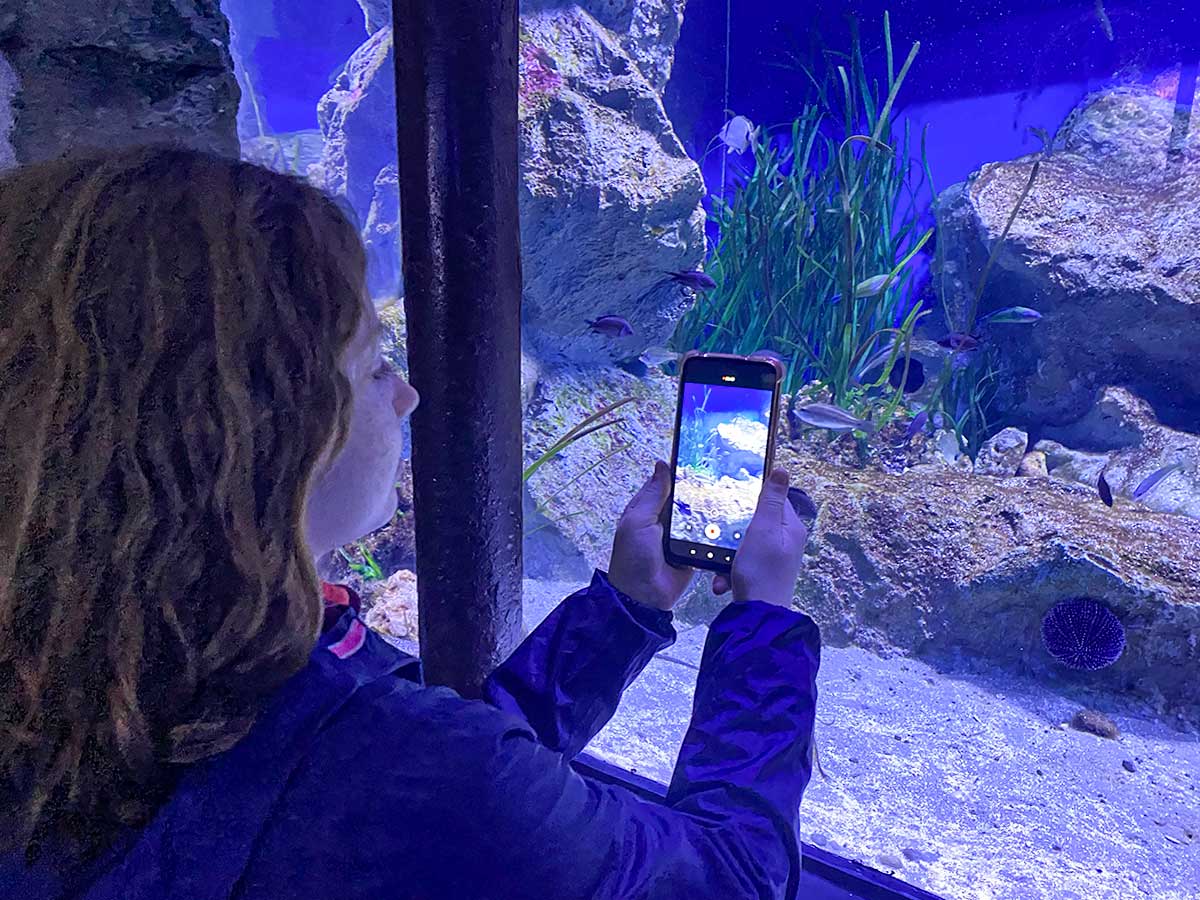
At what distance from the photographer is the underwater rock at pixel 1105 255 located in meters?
5.62

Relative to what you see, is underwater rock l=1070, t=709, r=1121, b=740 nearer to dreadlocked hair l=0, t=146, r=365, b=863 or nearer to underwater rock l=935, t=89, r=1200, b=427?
dreadlocked hair l=0, t=146, r=365, b=863

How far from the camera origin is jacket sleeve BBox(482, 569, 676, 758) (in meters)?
1.34

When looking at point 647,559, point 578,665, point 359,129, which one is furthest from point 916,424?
point 359,129

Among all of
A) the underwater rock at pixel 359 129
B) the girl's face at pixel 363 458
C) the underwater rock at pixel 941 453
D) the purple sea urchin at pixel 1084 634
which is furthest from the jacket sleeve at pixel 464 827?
the underwater rock at pixel 359 129

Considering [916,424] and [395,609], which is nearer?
[395,609]

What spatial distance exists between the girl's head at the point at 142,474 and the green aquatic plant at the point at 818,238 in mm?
5539

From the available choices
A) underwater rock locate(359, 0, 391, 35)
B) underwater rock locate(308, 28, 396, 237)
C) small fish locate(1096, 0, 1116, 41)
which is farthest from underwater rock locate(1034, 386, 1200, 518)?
underwater rock locate(359, 0, 391, 35)

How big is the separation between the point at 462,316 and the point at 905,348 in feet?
16.7

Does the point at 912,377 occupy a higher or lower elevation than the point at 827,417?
lower

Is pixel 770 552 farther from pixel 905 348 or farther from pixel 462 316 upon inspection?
pixel 905 348

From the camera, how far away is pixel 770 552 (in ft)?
4.21

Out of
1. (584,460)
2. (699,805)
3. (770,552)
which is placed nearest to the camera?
(699,805)

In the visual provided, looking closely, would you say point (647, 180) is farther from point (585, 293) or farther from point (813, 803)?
point (813, 803)

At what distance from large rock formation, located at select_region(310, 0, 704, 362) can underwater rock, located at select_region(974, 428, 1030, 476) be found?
118 inches
